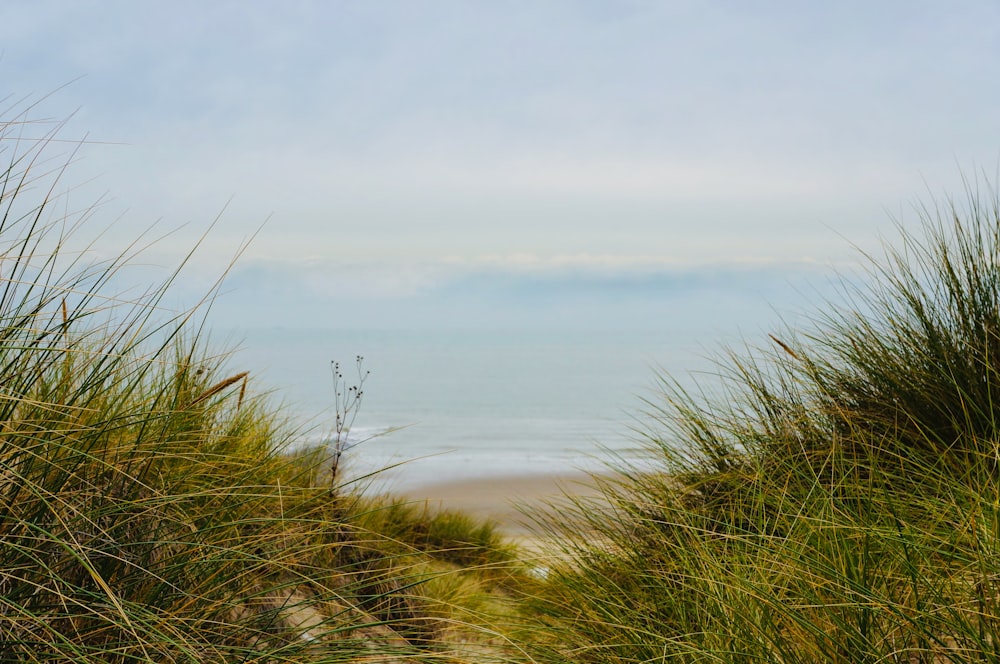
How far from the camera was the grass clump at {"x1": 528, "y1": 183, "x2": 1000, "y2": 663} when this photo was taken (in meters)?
2.18

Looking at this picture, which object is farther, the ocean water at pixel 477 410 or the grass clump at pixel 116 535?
the ocean water at pixel 477 410

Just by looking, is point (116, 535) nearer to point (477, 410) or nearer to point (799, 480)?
point (799, 480)

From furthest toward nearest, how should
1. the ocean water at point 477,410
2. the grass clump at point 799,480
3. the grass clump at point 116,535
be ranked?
the ocean water at point 477,410
the grass clump at point 799,480
the grass clump at point 116,535

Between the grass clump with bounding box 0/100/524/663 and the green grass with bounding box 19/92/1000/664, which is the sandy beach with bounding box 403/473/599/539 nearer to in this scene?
the green grass with bounding box 19/92/1000/664

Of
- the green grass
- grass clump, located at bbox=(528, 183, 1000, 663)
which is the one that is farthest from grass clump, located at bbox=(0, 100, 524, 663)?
grass clump, located at bbox=(528, 183, 1000, 663)

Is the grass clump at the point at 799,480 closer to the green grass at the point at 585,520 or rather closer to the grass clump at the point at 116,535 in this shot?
the green grass at the point at 585,520

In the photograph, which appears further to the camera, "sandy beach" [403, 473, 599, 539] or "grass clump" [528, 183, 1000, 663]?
"sandy beach" [403, 473, 599, 539]

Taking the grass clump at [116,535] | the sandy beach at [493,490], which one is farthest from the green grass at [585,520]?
the sandy beach at [493,490]

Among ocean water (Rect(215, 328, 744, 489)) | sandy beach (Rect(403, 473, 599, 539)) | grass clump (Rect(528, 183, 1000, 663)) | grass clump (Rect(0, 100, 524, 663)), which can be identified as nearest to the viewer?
grass clump (Rect(0, 100, 524, 663))

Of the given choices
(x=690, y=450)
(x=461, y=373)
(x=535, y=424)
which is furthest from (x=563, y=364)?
(x=690, y=450)

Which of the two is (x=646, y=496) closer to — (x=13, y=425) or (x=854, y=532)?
(x=854, y=532)

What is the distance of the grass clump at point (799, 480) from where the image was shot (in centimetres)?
218

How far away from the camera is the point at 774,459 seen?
3.29 m

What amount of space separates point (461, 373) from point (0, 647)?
33201mm
